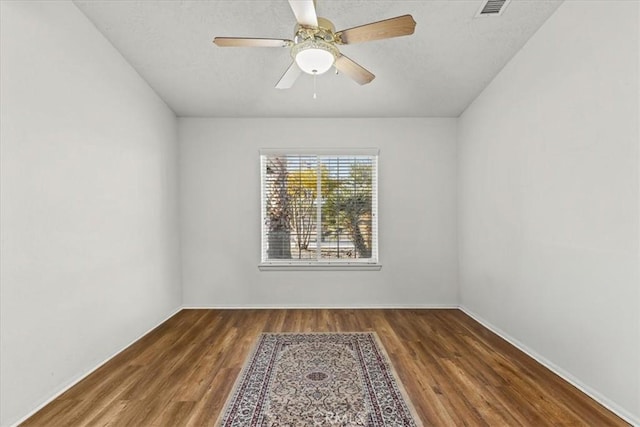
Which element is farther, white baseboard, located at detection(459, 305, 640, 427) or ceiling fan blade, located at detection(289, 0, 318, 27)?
white baseboard, located at detection(459, 305, 640, 427)

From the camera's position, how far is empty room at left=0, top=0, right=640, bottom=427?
2250 millimetres

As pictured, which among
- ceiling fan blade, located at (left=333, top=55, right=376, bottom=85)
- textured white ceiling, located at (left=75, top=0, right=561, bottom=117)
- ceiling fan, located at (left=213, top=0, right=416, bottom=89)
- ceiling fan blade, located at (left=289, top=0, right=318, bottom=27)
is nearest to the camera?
ceiling fan blade, located at (left=289, top=0, right=318, bottom=27)

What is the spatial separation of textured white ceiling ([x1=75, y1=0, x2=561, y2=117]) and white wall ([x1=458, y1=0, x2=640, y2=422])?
37cm

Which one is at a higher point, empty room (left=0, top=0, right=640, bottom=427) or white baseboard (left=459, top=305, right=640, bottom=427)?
empty room (left=0, top=0, right=640, bottom=427)

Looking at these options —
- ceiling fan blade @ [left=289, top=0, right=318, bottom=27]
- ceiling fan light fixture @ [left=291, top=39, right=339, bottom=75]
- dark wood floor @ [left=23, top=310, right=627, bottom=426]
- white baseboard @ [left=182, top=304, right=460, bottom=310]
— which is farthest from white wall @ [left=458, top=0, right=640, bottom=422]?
ceiling fan blade @ [left=289, top=0, right=318, bottom=27]

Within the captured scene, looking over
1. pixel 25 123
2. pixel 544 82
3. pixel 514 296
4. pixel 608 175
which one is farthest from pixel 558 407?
pixel 25 123

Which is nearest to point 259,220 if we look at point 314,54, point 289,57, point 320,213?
point 320,213

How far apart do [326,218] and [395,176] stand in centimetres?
107

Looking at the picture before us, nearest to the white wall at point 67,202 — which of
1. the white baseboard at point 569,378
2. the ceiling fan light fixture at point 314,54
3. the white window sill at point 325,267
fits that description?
the white window sill at point 325,267

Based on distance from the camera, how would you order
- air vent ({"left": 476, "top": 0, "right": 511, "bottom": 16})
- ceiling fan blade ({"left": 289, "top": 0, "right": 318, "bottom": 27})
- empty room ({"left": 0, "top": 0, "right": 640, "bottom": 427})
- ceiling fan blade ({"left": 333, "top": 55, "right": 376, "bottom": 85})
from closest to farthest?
1. ceiling fan blade ({"left": 289, "top": 0, "right": 318, "bottom": 27})
2. empty room ({"left": 0, "top": 0, "right": 640, "bottom": 427})
3. ceiling fan blade ({"left": 333, "top": 55, "right": 376, "bottom": 85})
4. air vent ({"left": 476, "top": 0, "right": 511, "bottom": 16})

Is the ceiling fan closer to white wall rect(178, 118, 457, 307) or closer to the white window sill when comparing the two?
white wall rect(178, 118, 457, 307)

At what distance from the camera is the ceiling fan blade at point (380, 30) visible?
82.6 inches

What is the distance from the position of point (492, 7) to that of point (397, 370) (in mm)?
2954

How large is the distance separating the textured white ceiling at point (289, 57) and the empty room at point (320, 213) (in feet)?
0.08
